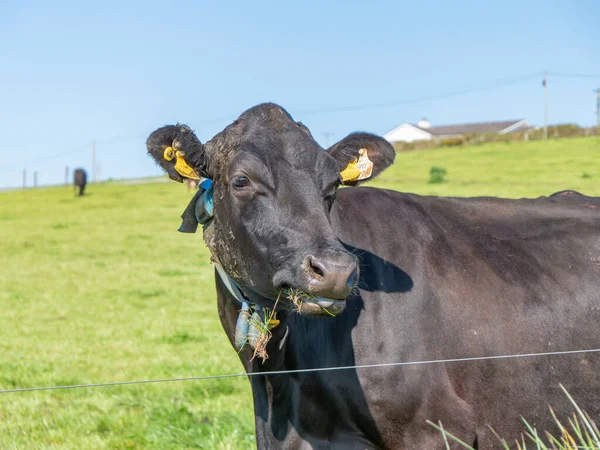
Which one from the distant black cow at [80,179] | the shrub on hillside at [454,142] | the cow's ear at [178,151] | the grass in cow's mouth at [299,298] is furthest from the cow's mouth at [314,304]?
the shrub on hillside at [454,142]

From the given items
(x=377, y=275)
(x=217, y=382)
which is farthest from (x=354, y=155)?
(x=217, y=382)

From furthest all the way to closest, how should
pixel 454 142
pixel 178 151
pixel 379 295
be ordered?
pixel 454 142 → pixel 379 295 → pixel 178 151

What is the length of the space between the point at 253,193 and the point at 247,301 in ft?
2.17

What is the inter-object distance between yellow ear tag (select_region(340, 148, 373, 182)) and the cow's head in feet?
0.51

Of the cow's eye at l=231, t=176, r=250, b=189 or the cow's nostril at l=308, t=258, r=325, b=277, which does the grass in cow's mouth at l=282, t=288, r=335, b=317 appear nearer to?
the cow's nostril at l=308, t=258, r=325, b=277

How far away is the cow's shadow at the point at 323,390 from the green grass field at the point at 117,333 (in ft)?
5.38

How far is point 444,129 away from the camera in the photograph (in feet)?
425

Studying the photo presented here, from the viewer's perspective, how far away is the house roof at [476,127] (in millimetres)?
123625

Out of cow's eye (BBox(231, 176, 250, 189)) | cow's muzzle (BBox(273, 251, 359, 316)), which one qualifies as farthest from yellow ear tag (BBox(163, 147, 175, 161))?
cow's muzzle (BBox(273, 251, 359, 316))

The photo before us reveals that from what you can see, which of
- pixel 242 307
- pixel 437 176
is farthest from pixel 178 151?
pixel 437 176

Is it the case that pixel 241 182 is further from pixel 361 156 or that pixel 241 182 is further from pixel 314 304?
pixel 361 156

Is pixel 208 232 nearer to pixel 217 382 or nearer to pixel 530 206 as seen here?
pixel 530 206

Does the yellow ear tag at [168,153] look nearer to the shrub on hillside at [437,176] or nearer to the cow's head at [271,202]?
the cow's head at [271,202]

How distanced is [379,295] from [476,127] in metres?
125
